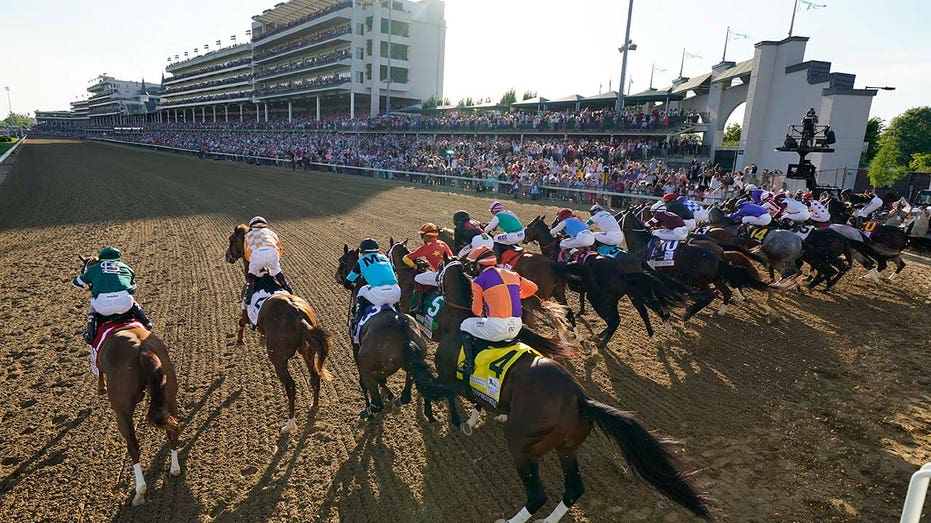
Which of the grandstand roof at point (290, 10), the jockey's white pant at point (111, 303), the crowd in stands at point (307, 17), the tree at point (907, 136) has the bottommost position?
the jockey's white pant at point (111, 303)

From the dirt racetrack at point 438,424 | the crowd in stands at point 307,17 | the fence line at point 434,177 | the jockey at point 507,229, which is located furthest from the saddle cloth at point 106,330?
the crowd in stands at point 307,17

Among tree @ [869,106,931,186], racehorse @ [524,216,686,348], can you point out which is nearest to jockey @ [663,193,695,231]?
racehorse @ [524,216,686,348]

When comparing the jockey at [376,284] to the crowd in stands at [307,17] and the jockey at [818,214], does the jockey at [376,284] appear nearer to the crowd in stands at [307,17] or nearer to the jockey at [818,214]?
the jockey at [818,214]

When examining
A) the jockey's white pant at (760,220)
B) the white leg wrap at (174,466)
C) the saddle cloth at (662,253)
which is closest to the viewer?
the white leg wrap at (174,466)

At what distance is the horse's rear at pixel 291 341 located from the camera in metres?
4.79

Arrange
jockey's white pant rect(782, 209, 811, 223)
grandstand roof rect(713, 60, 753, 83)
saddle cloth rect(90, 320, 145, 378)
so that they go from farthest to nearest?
grandstand roof rect(713, 60, 753, 83), jockey's white pant rect(782, 209, 811, 223), saddle cloth rect(90, 320, 145, 378)

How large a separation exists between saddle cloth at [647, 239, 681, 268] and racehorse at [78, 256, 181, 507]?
23.1 ft

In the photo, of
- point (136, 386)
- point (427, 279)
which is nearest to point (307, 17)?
point (427, 279)

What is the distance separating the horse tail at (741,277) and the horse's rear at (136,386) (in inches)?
296

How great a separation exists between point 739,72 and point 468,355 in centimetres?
2377

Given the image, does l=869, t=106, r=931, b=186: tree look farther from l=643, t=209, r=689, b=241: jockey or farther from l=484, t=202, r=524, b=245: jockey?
l=484, t=202, r=524, b=245: jockey

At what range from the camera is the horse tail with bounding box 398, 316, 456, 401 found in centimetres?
438

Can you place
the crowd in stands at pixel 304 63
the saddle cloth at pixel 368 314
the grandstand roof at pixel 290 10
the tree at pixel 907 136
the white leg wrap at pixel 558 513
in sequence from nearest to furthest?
the white leg wrap at pixel 558 513 → the saddle cloth at pixel 368 314 → the tree at pixel 907 136 → the crowd in stands at pixel 304 63 → the grandstand roof at pixel 290 10

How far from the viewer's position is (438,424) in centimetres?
507
